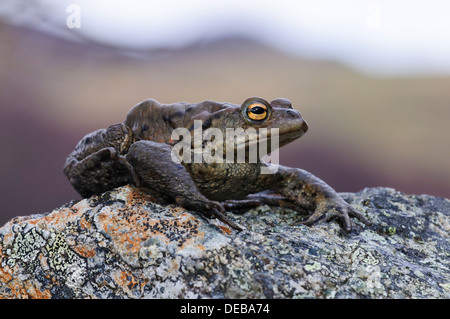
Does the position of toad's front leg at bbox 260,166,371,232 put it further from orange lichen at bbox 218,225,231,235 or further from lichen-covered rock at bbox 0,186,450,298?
orange lichen at bbox 218,225,231,235

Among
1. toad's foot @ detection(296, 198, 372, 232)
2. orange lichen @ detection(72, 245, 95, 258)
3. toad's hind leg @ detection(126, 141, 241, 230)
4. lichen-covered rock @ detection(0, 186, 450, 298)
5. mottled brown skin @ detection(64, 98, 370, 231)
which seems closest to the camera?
lichen-covered rock @ detection(0, 186, 450, 298)

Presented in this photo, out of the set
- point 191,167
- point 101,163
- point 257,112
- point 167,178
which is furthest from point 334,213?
point 101,163

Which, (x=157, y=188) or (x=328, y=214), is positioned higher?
(x=157, y=188)

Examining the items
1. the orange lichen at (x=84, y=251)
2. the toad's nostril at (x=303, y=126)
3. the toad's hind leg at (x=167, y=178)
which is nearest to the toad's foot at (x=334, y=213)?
the toad's nostril at (x=303, y=126)

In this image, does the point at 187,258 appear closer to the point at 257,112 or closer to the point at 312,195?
the point at 257,112

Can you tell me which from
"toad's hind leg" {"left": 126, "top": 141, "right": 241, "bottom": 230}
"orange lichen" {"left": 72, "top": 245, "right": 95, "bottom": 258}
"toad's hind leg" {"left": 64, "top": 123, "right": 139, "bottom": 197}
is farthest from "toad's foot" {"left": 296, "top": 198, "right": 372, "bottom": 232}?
"orange lichen" {"left": 72, "top": 245, "right": 95, "bottom": 258}

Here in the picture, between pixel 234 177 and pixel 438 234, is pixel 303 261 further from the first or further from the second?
pixel 438 234
